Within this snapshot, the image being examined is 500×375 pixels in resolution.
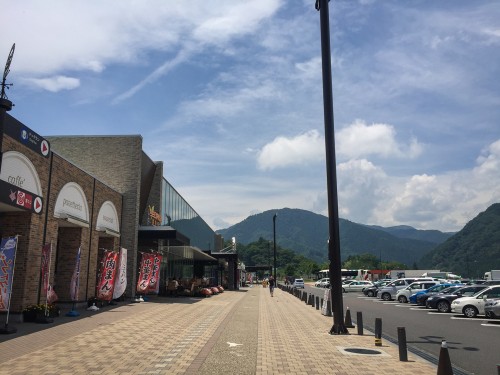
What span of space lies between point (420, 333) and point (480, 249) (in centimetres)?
16819

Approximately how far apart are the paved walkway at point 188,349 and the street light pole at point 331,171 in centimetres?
139

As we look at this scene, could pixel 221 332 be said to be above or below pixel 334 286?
below

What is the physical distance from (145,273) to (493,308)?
17457mm

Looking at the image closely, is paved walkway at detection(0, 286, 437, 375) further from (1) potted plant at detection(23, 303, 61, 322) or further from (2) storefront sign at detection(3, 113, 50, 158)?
(2) storefront sign at detection(3, 113, 50, 158)

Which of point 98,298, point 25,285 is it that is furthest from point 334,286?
point 98,298

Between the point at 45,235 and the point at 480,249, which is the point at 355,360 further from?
the point at 480,249

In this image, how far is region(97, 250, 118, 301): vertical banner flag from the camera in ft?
72.6

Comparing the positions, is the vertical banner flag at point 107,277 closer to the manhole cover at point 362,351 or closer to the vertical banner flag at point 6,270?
the vertical banner flag at point 6,270

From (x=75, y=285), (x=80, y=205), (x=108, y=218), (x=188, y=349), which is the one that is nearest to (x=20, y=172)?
(x=75, y=285)

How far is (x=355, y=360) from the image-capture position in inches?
406

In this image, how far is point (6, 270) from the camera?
1370 cm

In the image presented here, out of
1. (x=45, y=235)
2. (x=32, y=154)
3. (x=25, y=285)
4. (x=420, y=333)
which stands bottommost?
(x=420, y=333)

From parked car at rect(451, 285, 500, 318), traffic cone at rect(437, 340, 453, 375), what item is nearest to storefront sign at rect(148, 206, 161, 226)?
parked car at rect(451, 285, 500, 318)

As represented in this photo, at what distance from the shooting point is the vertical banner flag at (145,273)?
26688mm
